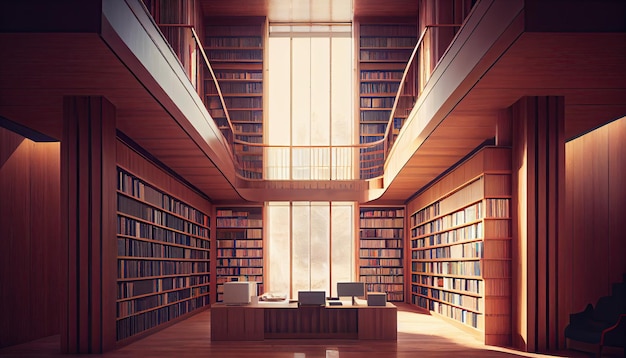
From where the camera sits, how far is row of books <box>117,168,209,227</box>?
338 inches

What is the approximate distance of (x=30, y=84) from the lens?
6.49 metres

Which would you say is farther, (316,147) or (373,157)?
(373,157)

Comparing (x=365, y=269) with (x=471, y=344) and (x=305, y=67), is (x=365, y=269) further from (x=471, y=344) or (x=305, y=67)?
(x=471, y=344)

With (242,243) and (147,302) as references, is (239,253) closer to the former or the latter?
(242,243)

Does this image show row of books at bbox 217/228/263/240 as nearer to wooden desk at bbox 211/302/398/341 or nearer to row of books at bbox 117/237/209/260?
row of books at bbox 117/237/209/260

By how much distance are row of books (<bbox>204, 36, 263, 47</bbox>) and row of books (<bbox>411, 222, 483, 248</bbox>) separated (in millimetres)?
5951

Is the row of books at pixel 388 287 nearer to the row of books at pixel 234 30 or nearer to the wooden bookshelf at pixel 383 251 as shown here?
the wooden bookshelf at pixel 383 251

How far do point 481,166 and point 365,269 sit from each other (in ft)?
25.5

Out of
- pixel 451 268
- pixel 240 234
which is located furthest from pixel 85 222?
pixel 240 234

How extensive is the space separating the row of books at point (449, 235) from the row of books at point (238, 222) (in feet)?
12.1

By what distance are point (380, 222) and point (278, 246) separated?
102 inches

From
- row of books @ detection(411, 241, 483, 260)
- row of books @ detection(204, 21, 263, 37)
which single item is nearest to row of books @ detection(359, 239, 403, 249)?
row of books @ detection(411, 241, 483, 260)

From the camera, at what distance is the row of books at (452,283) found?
362 inches

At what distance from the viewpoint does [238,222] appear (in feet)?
51.5
